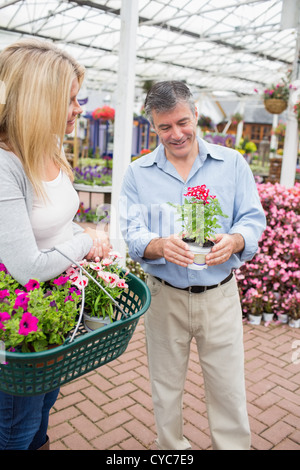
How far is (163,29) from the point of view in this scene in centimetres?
1187

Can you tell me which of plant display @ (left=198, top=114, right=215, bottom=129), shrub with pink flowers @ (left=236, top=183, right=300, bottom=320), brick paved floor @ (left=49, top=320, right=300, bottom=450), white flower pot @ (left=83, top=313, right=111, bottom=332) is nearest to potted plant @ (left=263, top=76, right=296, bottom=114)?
shrub with pink flowers @ (left=236, top=183, right=300, bottom=320)

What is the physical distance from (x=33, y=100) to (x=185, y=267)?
3.05ft

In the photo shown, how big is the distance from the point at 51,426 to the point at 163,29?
38.2 ft

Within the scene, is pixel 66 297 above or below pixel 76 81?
below

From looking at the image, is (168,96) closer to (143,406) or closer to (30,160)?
(30,160)

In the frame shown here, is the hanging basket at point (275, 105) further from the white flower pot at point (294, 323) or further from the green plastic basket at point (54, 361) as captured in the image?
the green plastic basket at point (54, 361)

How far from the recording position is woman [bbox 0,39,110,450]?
1.25 metres

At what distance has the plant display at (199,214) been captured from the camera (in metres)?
1.56

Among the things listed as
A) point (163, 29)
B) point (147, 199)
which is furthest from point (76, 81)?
point (163, 29)

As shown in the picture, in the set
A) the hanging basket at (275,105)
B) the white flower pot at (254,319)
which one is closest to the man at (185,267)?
the white flower pot at (254,319)

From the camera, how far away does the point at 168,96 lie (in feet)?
5.80

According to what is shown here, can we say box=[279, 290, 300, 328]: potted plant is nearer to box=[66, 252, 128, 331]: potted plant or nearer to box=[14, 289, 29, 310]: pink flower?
box=[66, 252, 128, 331]: potted plant

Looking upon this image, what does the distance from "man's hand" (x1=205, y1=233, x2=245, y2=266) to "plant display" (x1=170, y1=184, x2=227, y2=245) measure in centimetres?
5
